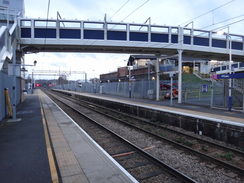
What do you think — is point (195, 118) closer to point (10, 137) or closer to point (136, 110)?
point (136, 110)

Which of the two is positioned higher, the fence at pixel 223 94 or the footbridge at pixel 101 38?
the footbridge at pixel 101 38

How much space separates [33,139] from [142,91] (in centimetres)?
2058

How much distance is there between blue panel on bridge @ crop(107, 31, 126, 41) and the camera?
60.2ft

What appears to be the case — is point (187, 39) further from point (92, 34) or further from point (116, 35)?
point (92, 34)

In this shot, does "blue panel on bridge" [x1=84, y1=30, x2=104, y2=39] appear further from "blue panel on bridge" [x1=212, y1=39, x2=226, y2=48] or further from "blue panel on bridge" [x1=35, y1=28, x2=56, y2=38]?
"blue panel on bridge" [x1=212, y1=39, x2=226, y2=48]

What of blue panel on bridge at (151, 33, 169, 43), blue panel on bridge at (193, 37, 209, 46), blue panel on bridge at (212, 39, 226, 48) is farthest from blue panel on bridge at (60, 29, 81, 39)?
blue panel on bridge at (212, 39, 226, 48)

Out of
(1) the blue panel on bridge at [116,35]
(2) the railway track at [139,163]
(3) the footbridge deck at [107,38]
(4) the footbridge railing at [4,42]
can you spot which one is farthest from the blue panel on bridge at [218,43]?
(4) the footbridge railing at [4,42]

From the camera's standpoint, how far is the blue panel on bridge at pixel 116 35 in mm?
18341

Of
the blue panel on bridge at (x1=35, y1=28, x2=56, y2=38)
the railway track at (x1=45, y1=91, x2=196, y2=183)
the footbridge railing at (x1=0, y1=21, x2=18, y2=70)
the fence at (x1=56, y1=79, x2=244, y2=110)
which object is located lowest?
the railway track at (x1=45, y1=91, x2=196, y2=183)

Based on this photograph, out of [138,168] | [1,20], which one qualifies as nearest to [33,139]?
[138,168]

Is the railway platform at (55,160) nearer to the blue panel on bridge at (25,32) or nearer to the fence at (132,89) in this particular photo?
the blue panel on bridge at (25,32)

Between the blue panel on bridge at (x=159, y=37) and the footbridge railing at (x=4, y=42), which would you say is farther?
the blue panel on bridge at (x=159, y=37)

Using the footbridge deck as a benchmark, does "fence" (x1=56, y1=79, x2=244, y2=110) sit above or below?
below

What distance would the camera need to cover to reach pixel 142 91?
27.0 m
